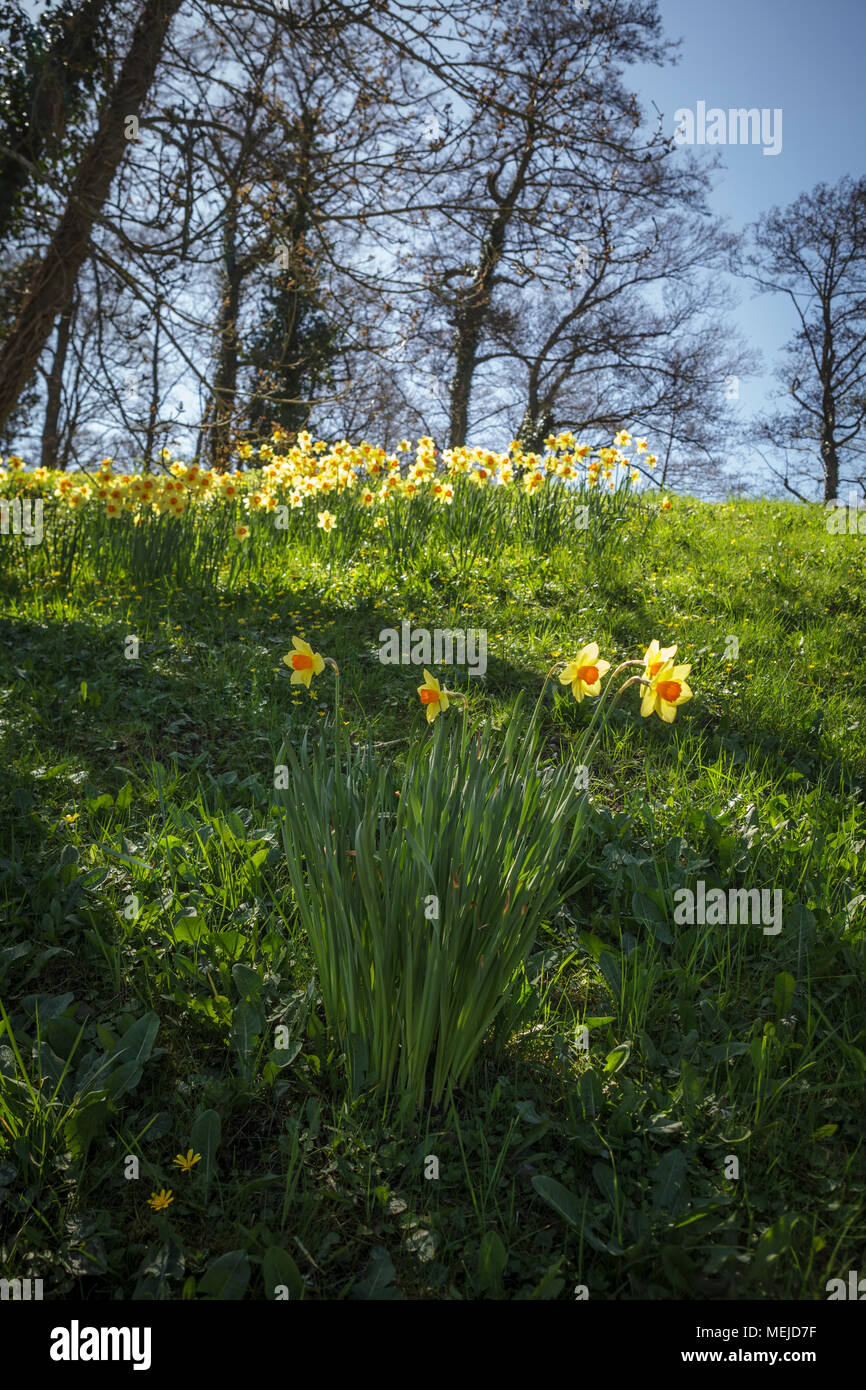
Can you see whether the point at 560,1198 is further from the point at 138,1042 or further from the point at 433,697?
the point at 433,697

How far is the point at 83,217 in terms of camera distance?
5.25 metres

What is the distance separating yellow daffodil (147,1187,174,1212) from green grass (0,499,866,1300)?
1.2 inches

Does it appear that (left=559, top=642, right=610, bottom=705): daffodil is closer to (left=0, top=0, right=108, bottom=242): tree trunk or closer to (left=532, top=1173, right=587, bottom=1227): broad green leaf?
(left=532, top=1173, right=587, bottom=1227): broad green leaf

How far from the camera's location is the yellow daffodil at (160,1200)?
1.57 m

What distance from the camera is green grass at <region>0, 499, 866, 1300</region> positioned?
5.06 feet

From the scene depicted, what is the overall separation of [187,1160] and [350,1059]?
0.39 metres

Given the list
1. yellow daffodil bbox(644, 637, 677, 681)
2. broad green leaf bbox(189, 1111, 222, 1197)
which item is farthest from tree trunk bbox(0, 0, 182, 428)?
broad green leaf bbox(189, 1111, 222, 1197)

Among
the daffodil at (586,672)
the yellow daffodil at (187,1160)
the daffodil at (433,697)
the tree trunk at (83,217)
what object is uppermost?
the tree trunk at (83,217)

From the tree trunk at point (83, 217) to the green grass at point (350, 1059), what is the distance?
324 cm

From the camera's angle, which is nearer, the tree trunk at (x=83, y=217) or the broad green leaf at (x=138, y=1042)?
the broad green leaf at (x=138, y=1042)

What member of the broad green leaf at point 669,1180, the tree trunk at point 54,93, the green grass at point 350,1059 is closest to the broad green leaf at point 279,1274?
the green grass at point 350,1059

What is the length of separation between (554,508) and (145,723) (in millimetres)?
3651

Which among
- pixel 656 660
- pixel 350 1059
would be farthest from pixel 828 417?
pixel 350 1059

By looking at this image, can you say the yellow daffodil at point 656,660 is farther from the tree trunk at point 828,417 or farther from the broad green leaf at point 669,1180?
the tree trunk at point 828,417
